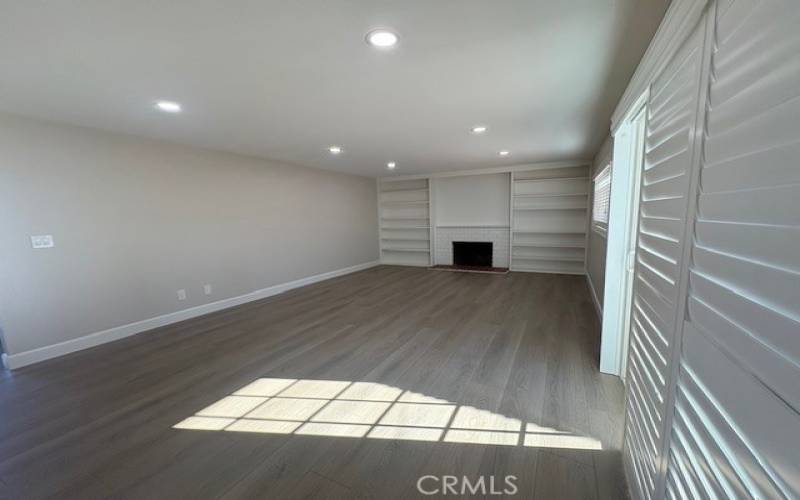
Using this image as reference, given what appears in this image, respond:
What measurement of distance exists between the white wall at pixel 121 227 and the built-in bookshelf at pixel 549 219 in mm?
4562

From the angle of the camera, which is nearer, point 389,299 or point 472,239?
point 389,299

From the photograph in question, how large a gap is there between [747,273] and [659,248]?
57cm

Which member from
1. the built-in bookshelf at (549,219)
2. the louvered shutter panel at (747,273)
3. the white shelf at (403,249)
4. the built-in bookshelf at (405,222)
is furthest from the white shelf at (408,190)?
the louvered shutter panel at (747,273)

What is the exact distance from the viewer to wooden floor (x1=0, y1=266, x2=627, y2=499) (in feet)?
4.79

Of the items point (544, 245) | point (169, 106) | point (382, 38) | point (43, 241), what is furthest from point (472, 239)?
point (43, 241)

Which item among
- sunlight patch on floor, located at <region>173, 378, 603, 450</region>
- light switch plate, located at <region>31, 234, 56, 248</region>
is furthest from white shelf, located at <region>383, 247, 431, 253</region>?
light switch plate, located at <region>31, 234, 56, 248</region>

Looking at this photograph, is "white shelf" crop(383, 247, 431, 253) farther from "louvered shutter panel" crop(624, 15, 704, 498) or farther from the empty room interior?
"louvered shutter panel" crop(624, 15, 704, 498)

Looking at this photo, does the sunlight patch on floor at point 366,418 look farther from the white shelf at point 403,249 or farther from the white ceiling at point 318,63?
the white shelf at point 403,249

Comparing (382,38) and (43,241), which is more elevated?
(382,38)

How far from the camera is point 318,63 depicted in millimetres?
1829

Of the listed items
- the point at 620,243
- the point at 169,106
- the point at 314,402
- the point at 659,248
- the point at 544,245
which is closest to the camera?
the point at 659,248

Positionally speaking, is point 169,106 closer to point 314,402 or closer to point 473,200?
point 314,402

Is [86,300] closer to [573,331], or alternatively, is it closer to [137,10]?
[137,10]

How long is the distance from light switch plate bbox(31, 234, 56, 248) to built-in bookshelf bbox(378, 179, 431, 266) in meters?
5.61
